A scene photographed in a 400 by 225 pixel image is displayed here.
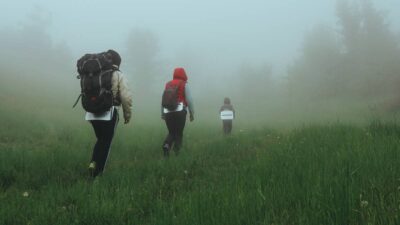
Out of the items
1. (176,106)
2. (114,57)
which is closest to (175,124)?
(176,106)

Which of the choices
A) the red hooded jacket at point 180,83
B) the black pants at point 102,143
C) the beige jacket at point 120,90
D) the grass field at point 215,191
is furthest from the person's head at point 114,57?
the red hooded jacket at point 180,83

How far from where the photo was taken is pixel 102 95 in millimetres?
4844

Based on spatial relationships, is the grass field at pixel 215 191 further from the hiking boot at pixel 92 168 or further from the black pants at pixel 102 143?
the black pants at pixel 102 143

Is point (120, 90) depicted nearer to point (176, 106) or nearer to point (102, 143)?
point (102, 143)

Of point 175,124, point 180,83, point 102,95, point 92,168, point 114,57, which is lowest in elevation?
point 92,168

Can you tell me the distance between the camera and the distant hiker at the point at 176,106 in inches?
274

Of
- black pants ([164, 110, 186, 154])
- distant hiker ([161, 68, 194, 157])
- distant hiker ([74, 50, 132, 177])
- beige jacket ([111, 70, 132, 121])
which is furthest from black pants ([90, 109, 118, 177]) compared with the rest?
black pants ([164, 110, 186, 154])

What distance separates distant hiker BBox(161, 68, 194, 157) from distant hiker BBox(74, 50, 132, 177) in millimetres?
1708

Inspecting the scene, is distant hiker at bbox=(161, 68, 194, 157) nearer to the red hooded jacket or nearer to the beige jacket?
the red hooded jacket

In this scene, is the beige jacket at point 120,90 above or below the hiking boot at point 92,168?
above

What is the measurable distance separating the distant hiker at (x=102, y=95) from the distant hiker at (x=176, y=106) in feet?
5.60

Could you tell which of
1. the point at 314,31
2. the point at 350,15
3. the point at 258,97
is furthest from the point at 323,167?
the point at 258,97

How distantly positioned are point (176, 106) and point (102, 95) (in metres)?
2.34

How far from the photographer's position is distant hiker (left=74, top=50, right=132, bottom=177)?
4.82 metres
